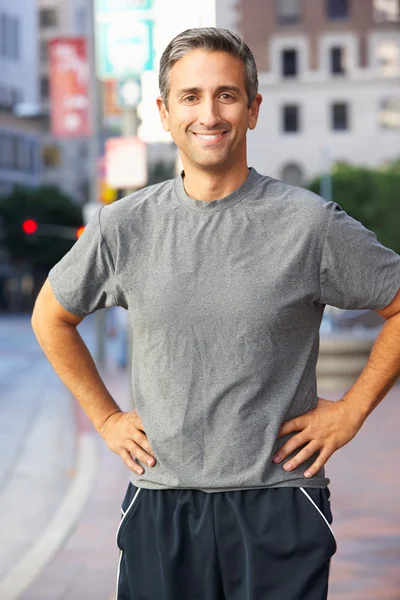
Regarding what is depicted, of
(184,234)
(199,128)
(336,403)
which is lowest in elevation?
(336,403)

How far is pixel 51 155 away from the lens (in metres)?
86.6

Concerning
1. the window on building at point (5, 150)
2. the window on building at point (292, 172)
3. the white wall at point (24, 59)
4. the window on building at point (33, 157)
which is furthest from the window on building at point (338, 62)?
the white wall at point (24, 59)

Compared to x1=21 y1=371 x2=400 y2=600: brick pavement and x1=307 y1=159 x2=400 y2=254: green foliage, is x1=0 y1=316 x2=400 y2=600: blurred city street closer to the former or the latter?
x1=21 y1=371 x2=400 y2=600: brick pavement

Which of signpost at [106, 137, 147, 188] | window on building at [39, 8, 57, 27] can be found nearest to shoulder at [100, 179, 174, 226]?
signpost at [106, 137, 147, 188]

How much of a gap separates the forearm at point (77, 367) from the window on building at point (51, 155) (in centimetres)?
8339

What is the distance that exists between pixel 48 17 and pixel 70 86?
77.0m

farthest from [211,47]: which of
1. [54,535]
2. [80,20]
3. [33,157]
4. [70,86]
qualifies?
[80,20]

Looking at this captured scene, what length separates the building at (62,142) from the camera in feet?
286

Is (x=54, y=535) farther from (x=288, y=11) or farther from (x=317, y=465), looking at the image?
(x=288, y=11)

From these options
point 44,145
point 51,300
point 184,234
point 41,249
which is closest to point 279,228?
point 184,234

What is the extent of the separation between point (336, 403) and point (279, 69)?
72209 mm

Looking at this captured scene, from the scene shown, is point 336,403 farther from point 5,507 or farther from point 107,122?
point 107,122

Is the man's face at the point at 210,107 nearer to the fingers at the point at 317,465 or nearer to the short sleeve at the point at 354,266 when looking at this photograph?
the short sleeve at the point at 354,266

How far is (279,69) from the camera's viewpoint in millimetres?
74000
